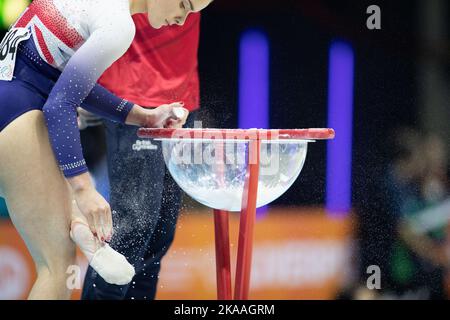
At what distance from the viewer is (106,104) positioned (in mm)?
2701

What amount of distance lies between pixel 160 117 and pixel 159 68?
473mm

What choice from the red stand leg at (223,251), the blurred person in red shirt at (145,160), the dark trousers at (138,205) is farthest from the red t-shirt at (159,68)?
the red stand leg at (223,251)

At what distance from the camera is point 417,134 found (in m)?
3.33

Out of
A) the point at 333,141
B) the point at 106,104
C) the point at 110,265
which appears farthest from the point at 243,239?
the point at 333,141

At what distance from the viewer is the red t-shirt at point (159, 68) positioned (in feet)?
10.3

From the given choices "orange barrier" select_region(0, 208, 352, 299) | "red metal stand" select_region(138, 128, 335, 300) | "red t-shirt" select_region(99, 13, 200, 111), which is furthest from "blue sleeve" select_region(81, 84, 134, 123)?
"orange barrier" select_region(0, 208, 352, 299)

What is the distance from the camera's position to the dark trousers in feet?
10.5

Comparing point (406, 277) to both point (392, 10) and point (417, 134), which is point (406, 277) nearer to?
point (417, 134)

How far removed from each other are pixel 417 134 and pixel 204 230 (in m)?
1.02

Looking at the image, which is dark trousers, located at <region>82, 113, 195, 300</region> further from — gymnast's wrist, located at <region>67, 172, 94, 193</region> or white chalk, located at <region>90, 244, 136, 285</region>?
gymnast's wrist, located at <region>67, 172, 94, 193</region>

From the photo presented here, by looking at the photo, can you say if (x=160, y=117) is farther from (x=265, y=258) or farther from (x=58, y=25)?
(x=265, y=258)
